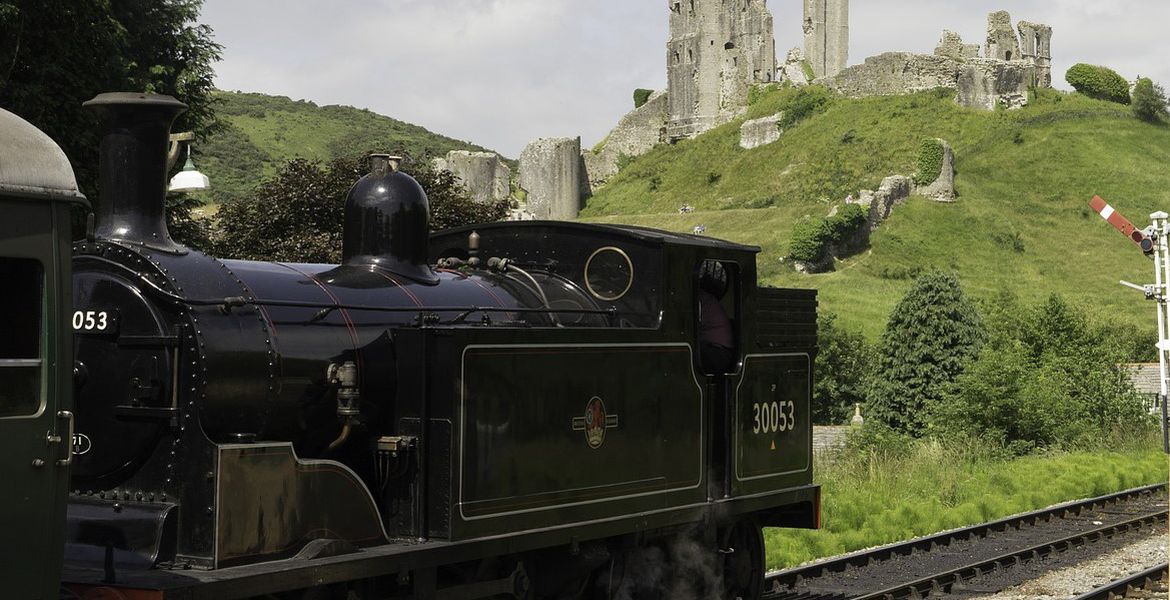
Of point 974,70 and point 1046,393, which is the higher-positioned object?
point 974,70

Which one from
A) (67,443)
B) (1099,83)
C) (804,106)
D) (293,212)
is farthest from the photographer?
(804,106)

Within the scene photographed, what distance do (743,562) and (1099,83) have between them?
7894 centimetres

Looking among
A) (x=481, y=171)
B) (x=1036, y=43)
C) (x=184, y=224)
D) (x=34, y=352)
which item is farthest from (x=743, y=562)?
(x=1036, y=43)

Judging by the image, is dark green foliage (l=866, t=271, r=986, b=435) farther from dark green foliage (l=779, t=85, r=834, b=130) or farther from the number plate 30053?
dark green foliage (l=779, t=85, r=834, b=130)

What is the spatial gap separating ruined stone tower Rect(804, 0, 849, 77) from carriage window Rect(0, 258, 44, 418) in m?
97.0

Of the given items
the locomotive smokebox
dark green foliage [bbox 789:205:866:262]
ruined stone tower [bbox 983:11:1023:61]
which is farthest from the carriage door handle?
ruined stone tower [bbox 983:11:1023:61]

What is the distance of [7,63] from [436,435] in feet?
37.3

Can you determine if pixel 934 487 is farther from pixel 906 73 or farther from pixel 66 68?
pixel 906 73

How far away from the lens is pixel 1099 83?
81.1 m

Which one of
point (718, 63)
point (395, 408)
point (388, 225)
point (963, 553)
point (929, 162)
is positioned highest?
point (718, 63)

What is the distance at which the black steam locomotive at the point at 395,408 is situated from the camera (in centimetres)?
586

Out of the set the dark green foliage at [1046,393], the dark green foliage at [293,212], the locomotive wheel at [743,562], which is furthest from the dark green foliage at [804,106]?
the locomotive wheel at [743,562]

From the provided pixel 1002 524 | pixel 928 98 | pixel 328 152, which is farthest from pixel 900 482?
pixel 328 152

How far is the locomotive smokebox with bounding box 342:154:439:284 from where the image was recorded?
7488 mm
